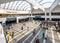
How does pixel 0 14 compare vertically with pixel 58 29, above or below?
above

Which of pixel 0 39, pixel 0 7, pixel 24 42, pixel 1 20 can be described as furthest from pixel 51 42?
pixel 0 7

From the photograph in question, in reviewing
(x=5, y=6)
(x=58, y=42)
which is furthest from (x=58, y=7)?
(x=58, y=42)

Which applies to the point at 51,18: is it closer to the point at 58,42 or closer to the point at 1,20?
the point at 1,20

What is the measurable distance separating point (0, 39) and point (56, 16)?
145 feet

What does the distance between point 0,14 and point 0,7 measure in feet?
11.5

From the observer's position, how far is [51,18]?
49531 mm

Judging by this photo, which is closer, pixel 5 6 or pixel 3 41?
pixel 3 41

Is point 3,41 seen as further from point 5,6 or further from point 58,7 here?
point 58,7

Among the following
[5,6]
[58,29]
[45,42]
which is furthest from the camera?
[5,6]

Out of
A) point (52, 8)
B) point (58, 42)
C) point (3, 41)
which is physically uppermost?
point (52, 8)

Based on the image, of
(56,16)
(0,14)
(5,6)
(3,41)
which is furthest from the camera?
(56,16)

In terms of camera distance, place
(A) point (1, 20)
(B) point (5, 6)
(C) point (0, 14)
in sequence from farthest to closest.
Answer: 1. (B) point (5, 6)
2. (C) point (0, 14)
3. (A) point (1, 20)

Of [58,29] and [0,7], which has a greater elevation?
[0,7]

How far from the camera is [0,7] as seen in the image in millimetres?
40375
